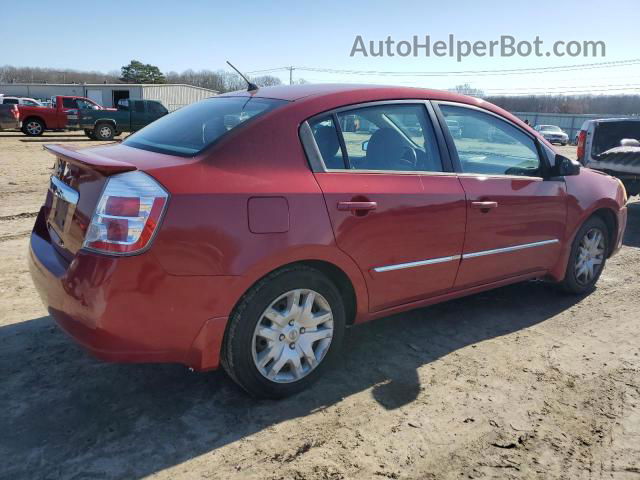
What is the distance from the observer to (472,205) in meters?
3.51

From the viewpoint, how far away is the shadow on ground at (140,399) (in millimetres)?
2379

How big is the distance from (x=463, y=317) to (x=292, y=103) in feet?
7.43

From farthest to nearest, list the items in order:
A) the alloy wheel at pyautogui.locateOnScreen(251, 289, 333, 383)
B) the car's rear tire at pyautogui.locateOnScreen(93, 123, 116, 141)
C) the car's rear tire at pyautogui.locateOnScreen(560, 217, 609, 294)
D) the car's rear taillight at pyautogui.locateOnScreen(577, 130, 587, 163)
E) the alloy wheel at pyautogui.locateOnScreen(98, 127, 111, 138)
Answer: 1. the alloy wheel at pyautogui.locateOnScreen(98, 127, 111, 138)
2. the car's rear tire at pyautogui.locateOnScreen(93, 123, 116, 141)
3. the car's rear taillight at pyautogui.locateOnScreen(577, 130, 587, 163)
4. the car's rear tire at pyautogui.locateOnScreen(560, 217, 609, 294)
5. the alloy wheel at pyautogui.locateOnScreen(251, 289, 333, 383)

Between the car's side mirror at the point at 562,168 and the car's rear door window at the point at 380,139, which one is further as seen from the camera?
the car's side mirror at the point at 562,168

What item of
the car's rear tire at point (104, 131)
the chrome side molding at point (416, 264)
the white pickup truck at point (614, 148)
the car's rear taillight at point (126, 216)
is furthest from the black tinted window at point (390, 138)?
the car's rear tire at point (104, 131)

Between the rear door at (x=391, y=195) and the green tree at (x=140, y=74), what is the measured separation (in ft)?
286

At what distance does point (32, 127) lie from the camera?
22094 millimetres

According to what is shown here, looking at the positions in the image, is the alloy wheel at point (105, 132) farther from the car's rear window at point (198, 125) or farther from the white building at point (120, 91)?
the white building at point (120, 91)

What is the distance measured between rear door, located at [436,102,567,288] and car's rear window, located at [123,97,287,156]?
1.34 m

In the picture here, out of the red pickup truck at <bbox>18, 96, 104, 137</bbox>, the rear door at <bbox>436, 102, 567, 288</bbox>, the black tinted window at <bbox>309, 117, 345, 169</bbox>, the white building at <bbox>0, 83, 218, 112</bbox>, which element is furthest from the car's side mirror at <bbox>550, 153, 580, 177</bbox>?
the white building at <bbox>0, 83, 218, 112</bbox>

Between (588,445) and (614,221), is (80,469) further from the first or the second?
(614,221)

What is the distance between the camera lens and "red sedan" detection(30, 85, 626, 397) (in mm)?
2389

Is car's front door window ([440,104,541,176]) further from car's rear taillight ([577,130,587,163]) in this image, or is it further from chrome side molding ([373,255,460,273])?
car's rear taillight ([577,130,587,163])

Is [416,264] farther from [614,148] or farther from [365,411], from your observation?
[614,148]
